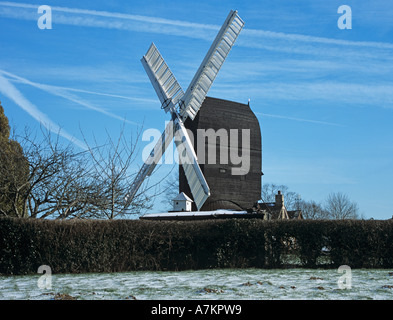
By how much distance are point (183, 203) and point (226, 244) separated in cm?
1376

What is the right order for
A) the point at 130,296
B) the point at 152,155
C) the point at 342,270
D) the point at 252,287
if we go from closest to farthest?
the point at 130,296
the point at 252,287
the point at 342,270
the point at 152,155

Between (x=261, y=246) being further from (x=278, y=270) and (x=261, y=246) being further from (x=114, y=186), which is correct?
(x=114, y=186)

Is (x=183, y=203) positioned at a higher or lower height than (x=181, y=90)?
lower

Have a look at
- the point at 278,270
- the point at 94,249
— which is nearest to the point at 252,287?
the point at 278,270

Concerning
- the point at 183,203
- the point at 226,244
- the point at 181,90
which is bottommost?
the point at 226,244

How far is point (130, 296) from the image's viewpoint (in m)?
10.6

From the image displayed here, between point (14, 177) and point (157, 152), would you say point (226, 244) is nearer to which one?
point (14, 177)

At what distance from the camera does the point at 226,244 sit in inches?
650

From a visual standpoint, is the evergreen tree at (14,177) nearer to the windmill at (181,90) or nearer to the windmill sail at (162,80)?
the windmill at (181,90)

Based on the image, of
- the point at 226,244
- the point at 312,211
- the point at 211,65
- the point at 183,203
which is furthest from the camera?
the point at 312,211

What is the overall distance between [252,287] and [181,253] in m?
5.03

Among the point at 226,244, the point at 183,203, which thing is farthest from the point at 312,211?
the point at 226,244

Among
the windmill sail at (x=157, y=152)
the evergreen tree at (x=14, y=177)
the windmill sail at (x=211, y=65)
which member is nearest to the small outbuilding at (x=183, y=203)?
the windmill sail at (x=157, y=152)

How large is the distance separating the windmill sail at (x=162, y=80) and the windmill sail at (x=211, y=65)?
649 millimetres
